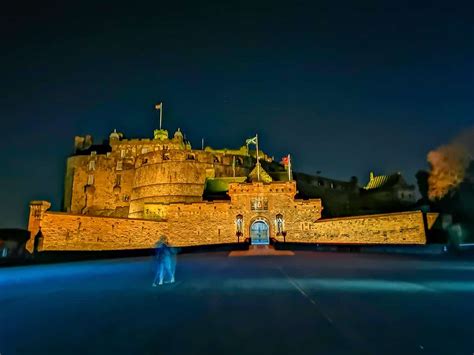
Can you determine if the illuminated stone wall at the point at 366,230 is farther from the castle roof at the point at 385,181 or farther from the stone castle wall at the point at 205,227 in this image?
the castle roof at the point at 385,181

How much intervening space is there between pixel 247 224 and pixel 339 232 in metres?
8.49

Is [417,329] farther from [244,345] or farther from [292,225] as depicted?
[292,225]

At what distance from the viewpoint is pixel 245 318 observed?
4.62 metres

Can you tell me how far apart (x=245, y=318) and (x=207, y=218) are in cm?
2546

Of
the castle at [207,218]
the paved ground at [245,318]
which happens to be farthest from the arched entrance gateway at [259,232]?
the paved ground at [245,318]

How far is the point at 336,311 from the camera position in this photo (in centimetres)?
495

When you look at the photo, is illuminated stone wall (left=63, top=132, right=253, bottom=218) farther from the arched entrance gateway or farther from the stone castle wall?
the arched entrance gateway

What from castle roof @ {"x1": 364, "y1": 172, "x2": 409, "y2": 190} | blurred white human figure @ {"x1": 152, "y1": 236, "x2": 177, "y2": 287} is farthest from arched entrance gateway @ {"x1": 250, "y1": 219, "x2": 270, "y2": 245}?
castle roof @ {"x1": 364, "y1": 172, "x2": 409, "y2": 190}

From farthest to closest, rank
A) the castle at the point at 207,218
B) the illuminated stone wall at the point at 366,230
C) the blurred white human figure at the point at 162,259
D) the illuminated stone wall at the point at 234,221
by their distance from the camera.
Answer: the illuminated stone wall at the point at 234,221, the castle at the point at 207,218, the illuminated stone wall at the point at 366,230, the blurred white human figure at the point at 162,259

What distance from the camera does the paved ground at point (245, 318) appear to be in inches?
140

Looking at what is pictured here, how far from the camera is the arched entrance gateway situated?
29614 mm

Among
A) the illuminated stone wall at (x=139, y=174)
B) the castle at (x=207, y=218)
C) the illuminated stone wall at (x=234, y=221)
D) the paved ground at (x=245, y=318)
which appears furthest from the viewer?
the illuminated stone wall at (x=139, y=174)

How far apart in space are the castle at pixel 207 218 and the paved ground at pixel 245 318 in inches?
718

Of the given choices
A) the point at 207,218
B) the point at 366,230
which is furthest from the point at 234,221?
the point at 366,230
